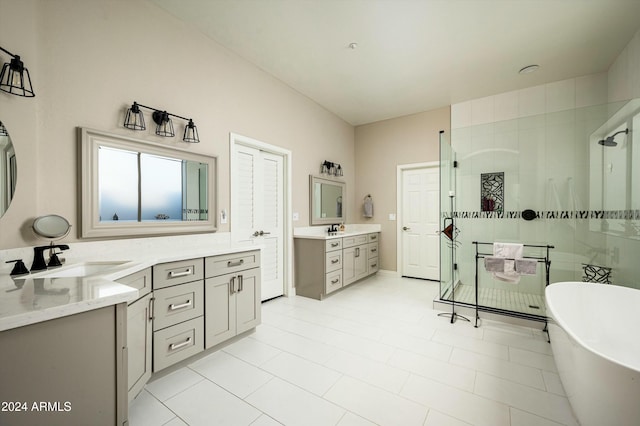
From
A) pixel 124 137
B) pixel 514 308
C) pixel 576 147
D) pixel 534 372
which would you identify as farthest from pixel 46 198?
pixel 576 147

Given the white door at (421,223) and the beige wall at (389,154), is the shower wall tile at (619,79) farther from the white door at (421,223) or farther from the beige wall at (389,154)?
the white door at (421,223)

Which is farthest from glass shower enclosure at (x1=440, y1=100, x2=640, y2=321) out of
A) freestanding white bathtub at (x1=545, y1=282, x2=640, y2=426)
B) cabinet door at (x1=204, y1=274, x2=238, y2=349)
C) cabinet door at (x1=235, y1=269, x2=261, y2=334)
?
cabinet door at (x1=204, y1=274, x2=238, y2=349)

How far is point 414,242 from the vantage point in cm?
506

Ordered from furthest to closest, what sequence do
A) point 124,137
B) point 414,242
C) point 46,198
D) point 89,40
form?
point 414,242 → point 124,137 → point 89,40 → point 46,198

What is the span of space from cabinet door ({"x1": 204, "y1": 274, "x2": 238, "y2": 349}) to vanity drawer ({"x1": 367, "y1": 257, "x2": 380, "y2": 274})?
2.97 m

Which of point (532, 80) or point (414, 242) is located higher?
point (532, 80)

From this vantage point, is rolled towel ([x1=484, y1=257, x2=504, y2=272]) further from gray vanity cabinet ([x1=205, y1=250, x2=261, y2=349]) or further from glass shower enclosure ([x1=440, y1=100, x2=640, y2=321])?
gray vanity cabinet ([x1=205, y1=250, x2=261, y2=349])

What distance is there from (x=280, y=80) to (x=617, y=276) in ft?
14.5

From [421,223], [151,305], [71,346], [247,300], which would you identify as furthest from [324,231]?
[71,346]

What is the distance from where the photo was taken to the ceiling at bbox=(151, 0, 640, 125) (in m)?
2.44

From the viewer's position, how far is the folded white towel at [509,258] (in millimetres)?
2809

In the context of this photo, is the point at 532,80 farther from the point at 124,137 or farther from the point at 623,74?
the point at 124,137

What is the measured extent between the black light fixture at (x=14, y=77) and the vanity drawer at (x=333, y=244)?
311 centimetres

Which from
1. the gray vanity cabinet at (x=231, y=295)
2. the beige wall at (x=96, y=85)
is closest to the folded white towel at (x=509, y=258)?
the gray vanity cabinet at (x=231, y=295)
